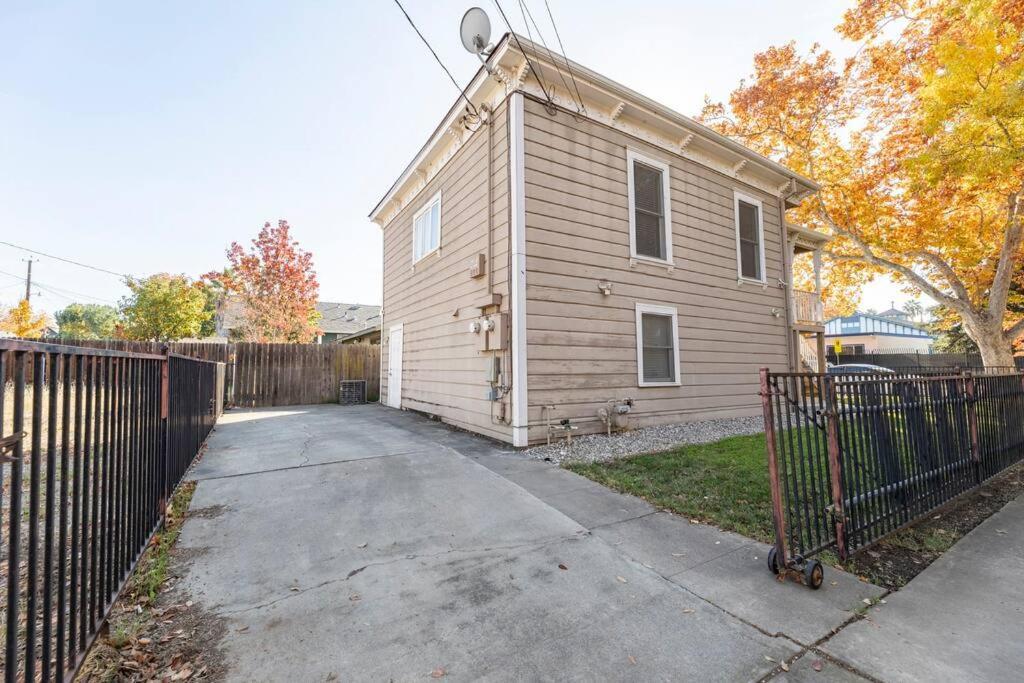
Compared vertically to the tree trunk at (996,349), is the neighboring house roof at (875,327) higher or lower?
higher

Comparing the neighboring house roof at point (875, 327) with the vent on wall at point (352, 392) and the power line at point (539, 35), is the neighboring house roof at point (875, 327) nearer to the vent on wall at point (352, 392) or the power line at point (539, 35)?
the vent on wall at point (352, 392)

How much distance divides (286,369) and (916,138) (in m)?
18.6

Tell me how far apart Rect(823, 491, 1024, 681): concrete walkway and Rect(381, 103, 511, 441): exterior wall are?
14.4 ft

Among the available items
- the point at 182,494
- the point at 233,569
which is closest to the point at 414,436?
the point at 182,494

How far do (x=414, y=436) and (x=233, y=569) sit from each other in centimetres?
410

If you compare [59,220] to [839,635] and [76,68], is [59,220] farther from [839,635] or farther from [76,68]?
[839,635]

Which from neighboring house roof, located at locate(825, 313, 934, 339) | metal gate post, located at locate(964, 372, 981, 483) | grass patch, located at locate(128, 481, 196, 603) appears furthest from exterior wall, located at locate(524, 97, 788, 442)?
neighboring house roof, located at locate(825, 313, 934, 339)

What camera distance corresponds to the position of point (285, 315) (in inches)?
685

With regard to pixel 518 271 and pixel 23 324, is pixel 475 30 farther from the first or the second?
pixel 23 324

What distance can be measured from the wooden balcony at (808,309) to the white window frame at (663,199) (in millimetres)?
5215

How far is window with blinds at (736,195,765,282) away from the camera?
945 centimetres

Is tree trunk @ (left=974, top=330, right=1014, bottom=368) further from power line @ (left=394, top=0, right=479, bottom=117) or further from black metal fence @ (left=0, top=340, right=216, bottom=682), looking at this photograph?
black metal fence @ (left=0, top=340, right=216, bottom=682)

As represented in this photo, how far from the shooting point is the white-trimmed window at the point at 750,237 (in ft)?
30.9

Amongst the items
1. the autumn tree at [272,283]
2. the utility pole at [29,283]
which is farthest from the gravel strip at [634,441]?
the utility pole at [29,283]
